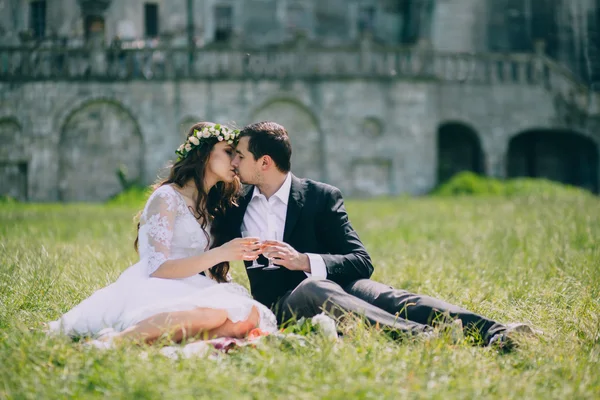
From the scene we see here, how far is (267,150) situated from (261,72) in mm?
A: 18723

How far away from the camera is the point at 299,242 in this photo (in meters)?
6.09

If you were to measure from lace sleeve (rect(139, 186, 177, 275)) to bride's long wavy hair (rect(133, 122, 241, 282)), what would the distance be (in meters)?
0.23

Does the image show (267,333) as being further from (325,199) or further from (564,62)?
(564,62)

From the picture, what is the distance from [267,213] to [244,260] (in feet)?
1.62

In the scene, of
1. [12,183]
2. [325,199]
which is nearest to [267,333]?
[325,199]

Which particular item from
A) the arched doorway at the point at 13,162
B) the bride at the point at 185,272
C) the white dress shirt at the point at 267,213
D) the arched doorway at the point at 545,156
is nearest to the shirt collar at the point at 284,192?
the white dress shirt at the point at 267,213

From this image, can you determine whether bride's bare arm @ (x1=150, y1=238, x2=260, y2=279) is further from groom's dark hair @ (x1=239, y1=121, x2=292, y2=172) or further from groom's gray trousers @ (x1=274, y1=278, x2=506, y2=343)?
groom's dark hair @ (x1=239, y1=121, x2=292, y2=172)

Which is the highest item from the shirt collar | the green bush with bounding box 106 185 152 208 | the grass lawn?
the shirt collar

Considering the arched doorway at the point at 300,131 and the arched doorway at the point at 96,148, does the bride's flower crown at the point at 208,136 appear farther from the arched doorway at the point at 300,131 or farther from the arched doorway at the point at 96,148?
the arched doorway at the point at 96,148

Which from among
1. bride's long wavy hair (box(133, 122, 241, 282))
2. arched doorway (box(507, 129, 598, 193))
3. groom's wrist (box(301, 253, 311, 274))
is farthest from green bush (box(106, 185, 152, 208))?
groom's wrist (box(301, 253, 311, 274))

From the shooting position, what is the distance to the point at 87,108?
2419cm

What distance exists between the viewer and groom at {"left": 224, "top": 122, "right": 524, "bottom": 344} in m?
5.54

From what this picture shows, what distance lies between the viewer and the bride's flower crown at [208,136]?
600cm

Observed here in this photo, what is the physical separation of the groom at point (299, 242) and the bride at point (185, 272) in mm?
180
